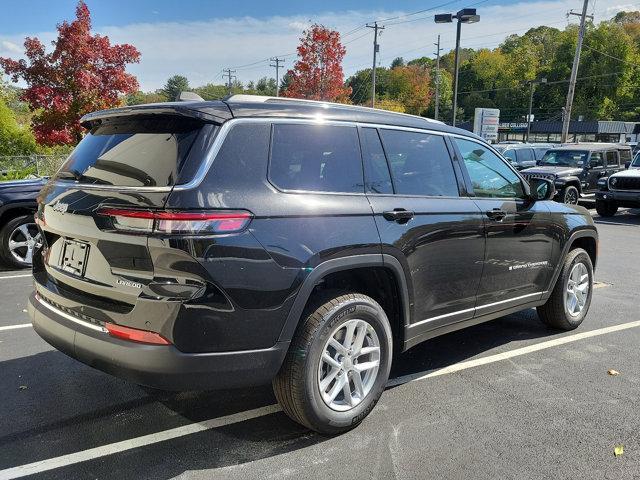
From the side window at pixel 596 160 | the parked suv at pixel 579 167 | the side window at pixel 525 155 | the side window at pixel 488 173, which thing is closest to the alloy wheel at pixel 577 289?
the side window at pixel 488 173

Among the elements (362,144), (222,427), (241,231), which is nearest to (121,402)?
(222,427)

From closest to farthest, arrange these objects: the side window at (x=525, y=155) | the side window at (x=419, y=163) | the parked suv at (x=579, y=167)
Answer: the side window at (x=419, y=163)
the parked suv at (x=579, y=167)
the side window at (x=525, y=155)

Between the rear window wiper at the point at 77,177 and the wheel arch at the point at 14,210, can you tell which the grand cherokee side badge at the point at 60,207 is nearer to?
the rear window wiper at the point at 77,177

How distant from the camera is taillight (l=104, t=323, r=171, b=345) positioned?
2610 millimetres

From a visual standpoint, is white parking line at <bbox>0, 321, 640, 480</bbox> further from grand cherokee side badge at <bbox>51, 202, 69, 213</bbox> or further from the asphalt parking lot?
grand cherokee side badge at <bbox>51, 202, 69, 213</bbox>

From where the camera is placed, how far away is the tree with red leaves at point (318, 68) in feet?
129

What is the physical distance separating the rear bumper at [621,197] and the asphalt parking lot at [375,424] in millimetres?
11712

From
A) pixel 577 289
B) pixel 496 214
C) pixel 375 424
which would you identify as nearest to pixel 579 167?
pixel 577 289

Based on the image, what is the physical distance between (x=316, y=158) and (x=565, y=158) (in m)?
16.7

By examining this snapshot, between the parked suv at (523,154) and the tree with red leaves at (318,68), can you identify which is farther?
A: the tree with red leaves at (318,68)

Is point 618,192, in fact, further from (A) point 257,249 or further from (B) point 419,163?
(A) point 257,249

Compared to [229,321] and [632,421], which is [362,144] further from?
[632,421]

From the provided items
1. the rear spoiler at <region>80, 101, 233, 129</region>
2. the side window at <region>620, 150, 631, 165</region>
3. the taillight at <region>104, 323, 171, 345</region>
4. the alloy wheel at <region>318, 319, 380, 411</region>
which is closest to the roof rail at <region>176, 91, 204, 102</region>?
the rear spoiler at <region>80, 101, 233, 129</region>

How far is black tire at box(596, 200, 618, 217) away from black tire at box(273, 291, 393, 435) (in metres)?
14.8
